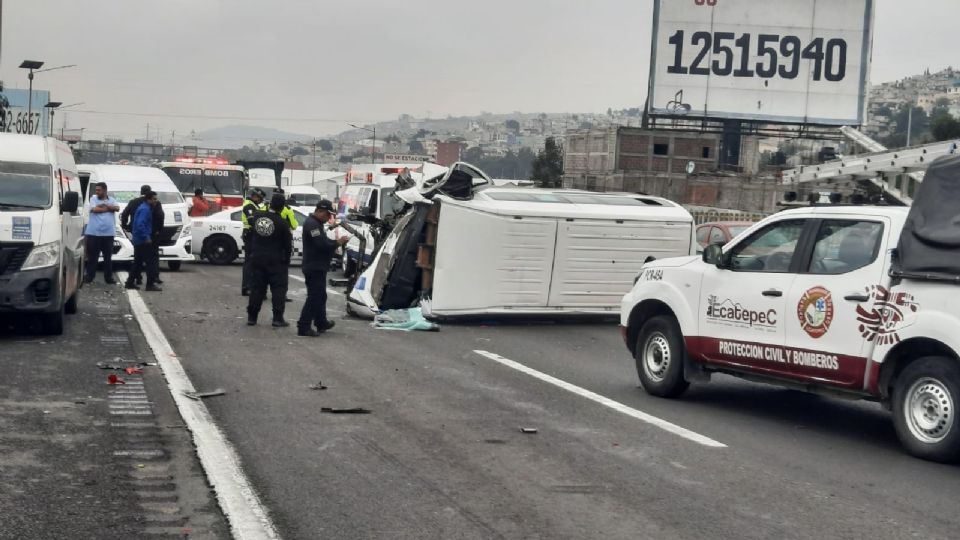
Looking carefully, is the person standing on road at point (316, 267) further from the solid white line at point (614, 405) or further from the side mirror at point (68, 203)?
the side mirror at point (68, 203)

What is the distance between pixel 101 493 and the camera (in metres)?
6.98

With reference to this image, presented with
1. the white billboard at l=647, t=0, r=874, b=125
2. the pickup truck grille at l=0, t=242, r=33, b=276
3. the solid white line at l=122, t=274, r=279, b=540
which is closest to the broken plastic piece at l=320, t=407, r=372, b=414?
the solid white line at l=122, t=274, r=279, b=540

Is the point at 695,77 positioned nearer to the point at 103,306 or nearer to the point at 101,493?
the point at 103,306

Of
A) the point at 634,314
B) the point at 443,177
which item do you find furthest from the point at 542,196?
the point at 634,314

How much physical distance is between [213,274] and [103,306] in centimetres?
806

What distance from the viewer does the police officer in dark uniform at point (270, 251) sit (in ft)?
52.2

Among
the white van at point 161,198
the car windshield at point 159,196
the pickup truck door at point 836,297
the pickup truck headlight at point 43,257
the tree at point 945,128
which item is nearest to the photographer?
the pickup truck door at point 836,297

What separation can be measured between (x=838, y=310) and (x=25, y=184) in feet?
31.9

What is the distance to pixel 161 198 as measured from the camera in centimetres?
2777

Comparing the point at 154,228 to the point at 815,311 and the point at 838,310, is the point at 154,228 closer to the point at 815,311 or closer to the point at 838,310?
the point at 815,311

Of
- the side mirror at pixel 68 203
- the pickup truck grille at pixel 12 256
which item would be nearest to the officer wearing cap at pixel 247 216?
the side mirror at pixel 68 203

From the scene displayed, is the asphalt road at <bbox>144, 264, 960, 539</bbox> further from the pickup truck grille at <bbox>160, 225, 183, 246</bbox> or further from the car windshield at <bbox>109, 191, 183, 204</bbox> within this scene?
the car windshield at <bbox>109, 191, 183, 204</bbox>

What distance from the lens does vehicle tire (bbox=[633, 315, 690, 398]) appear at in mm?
11156

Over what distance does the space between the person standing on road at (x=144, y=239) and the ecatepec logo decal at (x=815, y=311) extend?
45.4 feet
